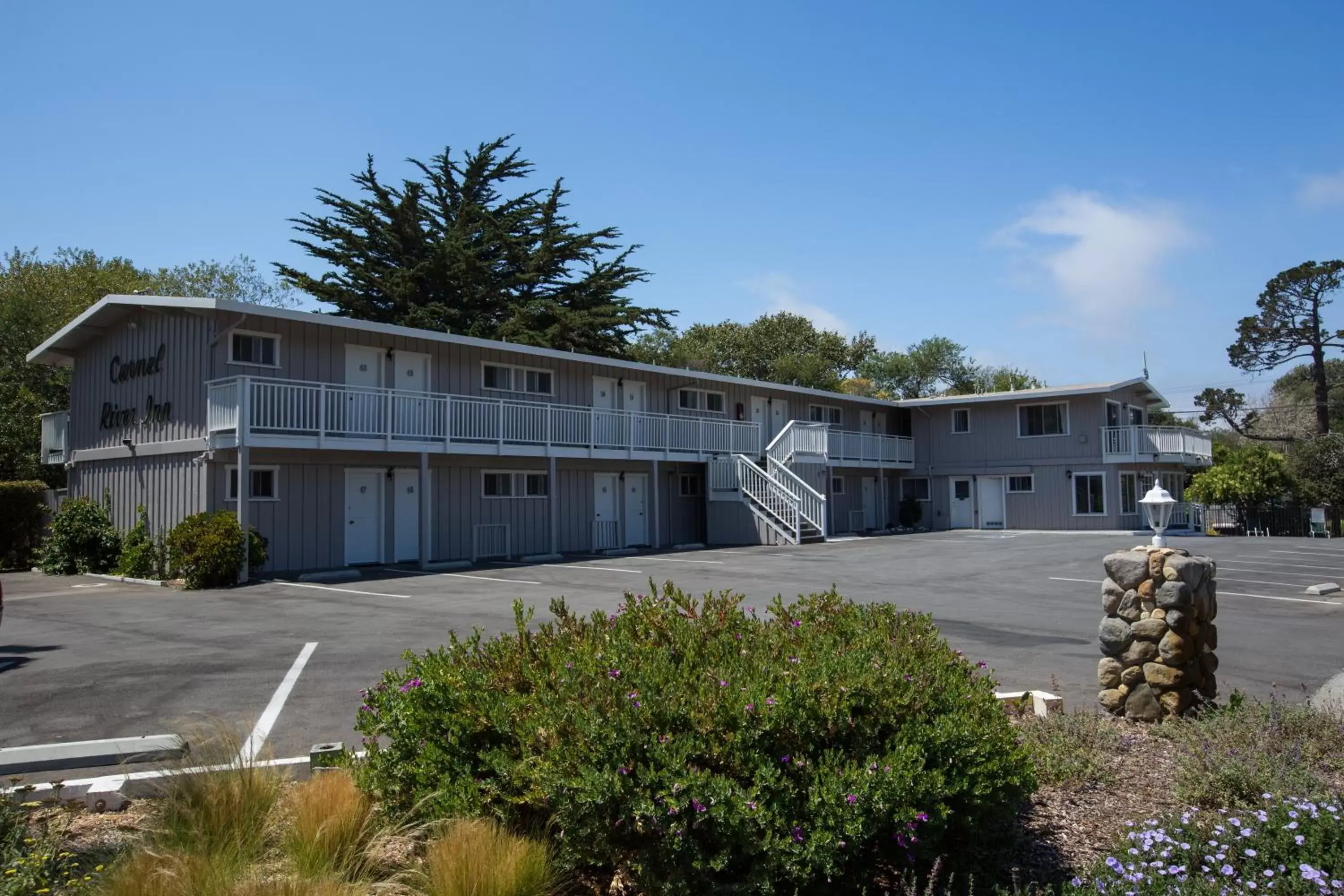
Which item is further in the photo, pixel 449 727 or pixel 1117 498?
pixel 1117 498

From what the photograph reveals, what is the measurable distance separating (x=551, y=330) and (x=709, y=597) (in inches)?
1208

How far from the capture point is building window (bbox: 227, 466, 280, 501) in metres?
18.5

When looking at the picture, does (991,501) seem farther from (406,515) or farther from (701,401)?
(406,515)

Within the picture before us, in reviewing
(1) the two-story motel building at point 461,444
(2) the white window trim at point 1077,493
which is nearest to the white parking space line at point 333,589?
(1) the two-story motel building at point 461,444

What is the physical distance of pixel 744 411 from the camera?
31.2 m

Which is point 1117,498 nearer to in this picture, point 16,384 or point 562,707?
point 562,707

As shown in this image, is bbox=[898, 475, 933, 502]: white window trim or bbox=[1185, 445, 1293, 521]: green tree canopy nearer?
bbox=[1185, 445, 1293, 521]: green tree canopy

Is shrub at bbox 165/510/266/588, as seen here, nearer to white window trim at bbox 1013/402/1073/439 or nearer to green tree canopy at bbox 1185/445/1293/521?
white window trim at bbox 1013/402/1073/439

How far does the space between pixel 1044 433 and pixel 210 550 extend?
92.7 ft

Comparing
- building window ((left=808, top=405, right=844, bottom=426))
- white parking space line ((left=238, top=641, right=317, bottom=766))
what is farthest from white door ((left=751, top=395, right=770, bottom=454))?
white parking space line ((left=238, top=641, right=317, bottom=766))

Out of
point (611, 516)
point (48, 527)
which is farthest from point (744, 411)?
point (48, 527)

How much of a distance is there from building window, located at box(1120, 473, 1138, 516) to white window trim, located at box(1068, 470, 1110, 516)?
0.48 m

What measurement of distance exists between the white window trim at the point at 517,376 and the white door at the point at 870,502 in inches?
594

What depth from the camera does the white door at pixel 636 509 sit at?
88.7ft
